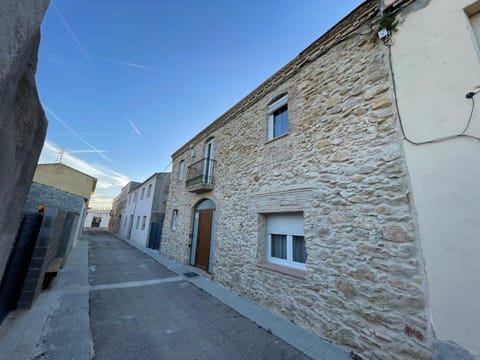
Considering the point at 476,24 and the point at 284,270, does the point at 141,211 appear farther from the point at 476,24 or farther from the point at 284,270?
the point at 476,24

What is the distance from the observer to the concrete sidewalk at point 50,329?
8.73 feet

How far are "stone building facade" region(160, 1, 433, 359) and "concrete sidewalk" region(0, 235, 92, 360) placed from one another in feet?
11.0

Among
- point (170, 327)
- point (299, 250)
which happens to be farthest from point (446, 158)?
point (170, 327)

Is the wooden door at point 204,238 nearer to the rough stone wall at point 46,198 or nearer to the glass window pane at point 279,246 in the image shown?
the glass window pane at point 279,246

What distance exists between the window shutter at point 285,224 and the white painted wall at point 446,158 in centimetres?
211

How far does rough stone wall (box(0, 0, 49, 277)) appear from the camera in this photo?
1.10 m

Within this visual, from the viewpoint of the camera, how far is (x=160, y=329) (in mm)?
3498

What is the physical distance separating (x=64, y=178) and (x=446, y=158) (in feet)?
72.2

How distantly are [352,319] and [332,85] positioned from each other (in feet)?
13.9

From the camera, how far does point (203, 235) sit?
783 cm

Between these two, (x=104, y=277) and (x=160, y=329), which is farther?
(x=104, y=277)

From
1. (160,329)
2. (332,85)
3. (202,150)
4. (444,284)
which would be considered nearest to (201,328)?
(160,329)

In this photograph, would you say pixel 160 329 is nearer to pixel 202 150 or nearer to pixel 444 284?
pixel 444 284

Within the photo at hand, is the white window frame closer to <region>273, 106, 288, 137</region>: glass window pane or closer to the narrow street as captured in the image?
<region>273, 106, 288, 137</region>: glass window pane
